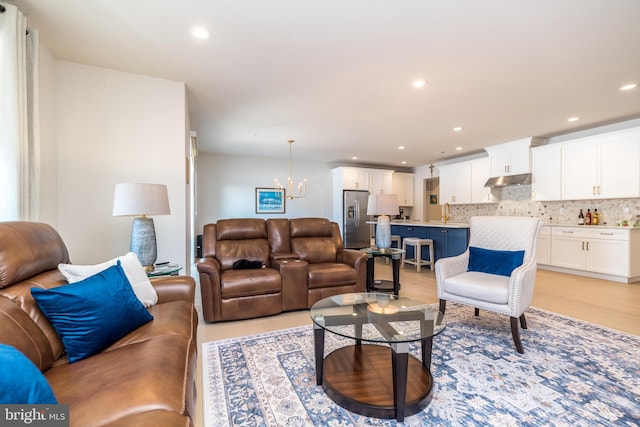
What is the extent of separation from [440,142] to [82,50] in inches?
221

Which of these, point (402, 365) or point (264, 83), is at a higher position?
point (264, 83)

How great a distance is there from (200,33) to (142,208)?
1.47 metres

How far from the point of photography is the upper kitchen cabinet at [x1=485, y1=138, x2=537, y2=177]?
541 cm

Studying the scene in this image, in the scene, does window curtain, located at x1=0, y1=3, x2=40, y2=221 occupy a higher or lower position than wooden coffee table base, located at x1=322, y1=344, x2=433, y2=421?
higher

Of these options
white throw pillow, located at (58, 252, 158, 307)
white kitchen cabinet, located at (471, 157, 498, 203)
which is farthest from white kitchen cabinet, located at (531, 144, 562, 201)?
white throw pillow, located at (58, 252, 158, 307)

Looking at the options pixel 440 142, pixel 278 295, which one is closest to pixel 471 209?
pixel 440 142

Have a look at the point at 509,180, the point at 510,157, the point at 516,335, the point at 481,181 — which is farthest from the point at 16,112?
the point at 481,181

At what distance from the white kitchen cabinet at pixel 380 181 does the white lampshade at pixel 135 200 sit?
20.5ft

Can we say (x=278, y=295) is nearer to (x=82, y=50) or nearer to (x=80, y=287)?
(x=80, y=287)

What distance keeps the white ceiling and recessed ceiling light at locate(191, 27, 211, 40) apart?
0.15 feet

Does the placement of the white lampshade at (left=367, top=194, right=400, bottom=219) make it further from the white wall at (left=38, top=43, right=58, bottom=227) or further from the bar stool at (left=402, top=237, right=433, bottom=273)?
the white wall at (left=38, top=43, right=58, bottom=227)

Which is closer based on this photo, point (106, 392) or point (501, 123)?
point (106, 392)

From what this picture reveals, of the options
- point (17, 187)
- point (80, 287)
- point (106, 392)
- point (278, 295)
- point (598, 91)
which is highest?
point (598, 91)

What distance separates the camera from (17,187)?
1.93 metres
